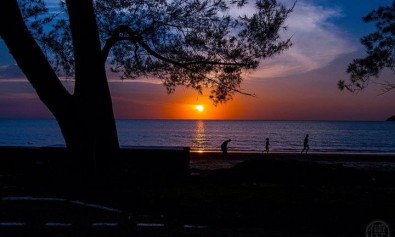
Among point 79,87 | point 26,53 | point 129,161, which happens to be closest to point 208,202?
point 79,87

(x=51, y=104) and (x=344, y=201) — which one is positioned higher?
(x=51, y=104)

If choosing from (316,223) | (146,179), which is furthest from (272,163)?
(316,223)

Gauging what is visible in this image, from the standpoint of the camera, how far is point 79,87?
11.3m

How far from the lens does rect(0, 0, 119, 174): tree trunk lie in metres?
10.2

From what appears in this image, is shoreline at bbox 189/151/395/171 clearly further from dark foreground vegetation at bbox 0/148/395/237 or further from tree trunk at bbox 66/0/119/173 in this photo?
tree trunk at bbox 66/0/119/173

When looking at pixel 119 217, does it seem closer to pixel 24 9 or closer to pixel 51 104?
pixel 51 104

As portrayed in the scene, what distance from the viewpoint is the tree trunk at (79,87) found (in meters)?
10.2

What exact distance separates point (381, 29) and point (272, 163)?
5215 mm

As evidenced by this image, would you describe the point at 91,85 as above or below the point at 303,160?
above

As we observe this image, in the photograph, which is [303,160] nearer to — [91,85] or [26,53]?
[91,85]

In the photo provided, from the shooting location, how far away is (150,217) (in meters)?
8.66

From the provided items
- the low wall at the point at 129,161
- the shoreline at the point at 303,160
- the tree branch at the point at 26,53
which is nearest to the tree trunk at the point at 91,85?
the tree branch at the point at 26,53

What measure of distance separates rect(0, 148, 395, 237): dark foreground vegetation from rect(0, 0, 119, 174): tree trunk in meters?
0.74

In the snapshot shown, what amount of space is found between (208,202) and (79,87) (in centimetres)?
415
